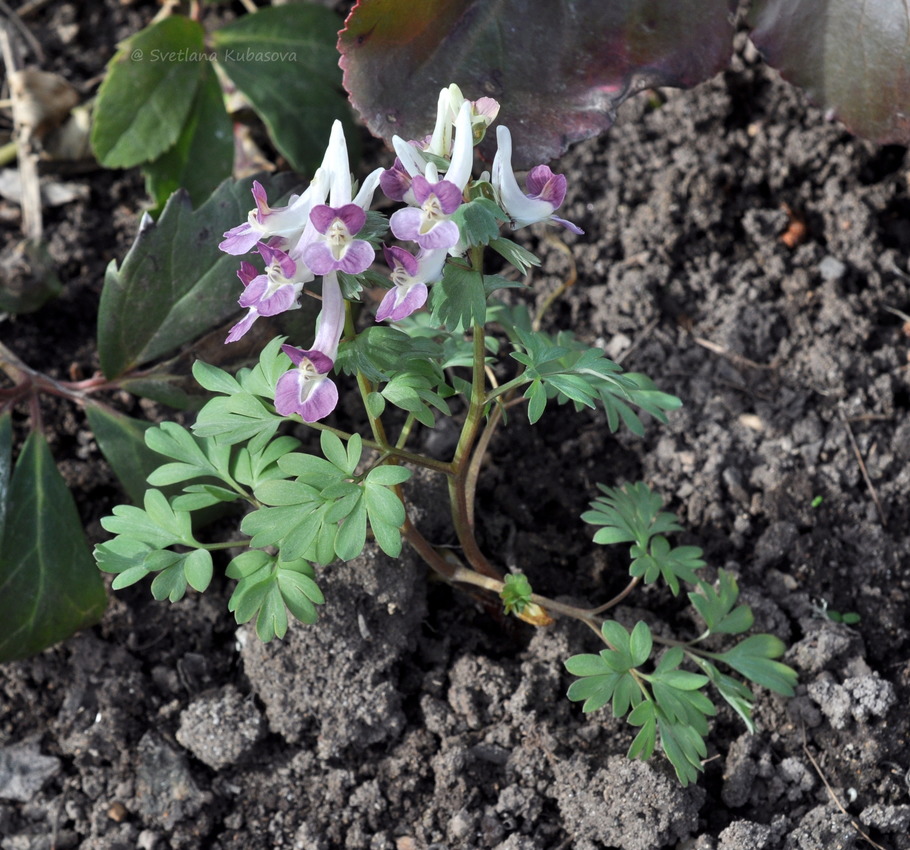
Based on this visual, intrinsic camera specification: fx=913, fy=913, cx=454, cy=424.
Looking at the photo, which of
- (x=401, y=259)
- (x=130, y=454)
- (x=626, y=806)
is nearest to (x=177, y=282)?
(x=130, y=454)

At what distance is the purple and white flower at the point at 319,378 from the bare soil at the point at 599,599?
49 centimetres

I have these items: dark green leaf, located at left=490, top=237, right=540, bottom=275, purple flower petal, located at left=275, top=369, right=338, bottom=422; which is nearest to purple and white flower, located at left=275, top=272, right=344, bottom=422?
purple flower petal, located at left=275, top=369, right=338, bottom=422

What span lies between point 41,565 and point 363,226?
3.25 feet

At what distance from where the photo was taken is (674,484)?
1913 millimetres

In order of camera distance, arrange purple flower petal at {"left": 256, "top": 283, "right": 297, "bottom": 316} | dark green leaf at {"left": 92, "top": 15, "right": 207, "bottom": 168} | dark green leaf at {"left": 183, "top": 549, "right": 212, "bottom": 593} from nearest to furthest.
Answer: purple flower petal at {"left": 256, "top": 283, "right": 297, "bottom": 316} → dark green leaf at {"left": 183, "top": 549, "right": 212, "bottom": 593} → dark green leaf at {"left": 92, "top": 15, "right": 207, "bottom": 168}

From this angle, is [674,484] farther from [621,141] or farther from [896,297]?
[621,141]

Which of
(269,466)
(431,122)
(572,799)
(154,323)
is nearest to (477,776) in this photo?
(572,799)

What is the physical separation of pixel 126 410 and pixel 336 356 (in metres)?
0.96

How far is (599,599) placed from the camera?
5.90ft

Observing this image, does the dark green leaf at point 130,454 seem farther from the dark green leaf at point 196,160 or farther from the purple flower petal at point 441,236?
the purple flower petal at point 441,236

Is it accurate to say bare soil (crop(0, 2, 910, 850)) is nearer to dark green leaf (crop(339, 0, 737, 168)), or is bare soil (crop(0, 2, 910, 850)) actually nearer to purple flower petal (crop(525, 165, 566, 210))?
dark green leaf (crop(339, 0, 737, 168))

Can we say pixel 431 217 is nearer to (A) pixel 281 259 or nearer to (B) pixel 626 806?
(A) pixel 281 259

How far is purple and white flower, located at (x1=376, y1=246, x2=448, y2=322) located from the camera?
1.15 m

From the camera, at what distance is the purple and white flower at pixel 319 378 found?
123cm
